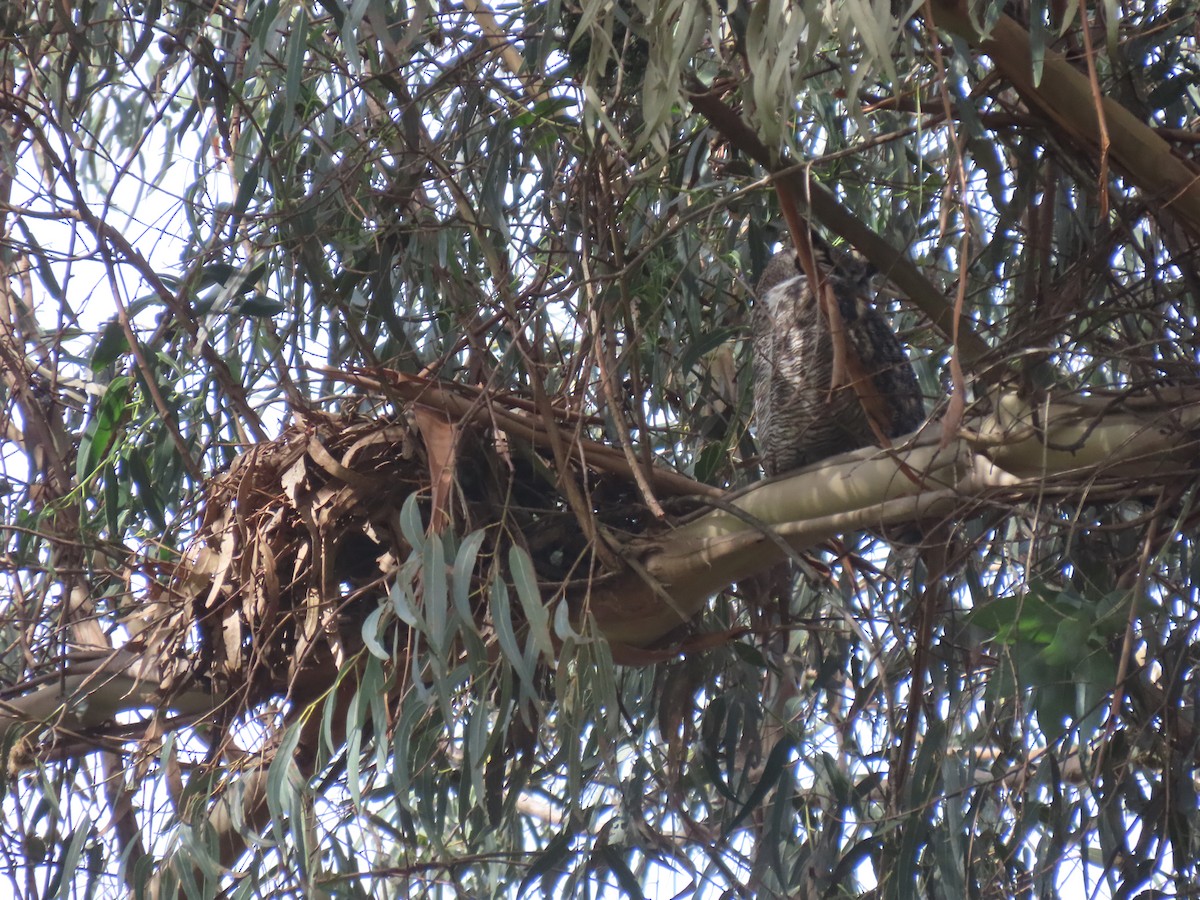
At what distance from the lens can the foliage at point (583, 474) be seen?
154 centimetres

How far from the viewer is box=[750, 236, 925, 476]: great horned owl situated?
2.21 m

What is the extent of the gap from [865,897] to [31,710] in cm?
124

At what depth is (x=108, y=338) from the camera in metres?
1.93

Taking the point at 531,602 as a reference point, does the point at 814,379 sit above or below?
above

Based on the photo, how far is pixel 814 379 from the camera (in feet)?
7.42

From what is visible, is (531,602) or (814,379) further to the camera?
(814,379)

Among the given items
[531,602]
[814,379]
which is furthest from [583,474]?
[814,379]

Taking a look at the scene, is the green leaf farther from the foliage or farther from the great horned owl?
the great horned owl

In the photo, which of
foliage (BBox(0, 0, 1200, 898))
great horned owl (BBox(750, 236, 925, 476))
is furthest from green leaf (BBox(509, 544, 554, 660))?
great horned owl (BBox(750, 236, 925, 476))

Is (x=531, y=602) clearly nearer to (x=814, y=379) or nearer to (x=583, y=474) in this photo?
(x=583, y=474)

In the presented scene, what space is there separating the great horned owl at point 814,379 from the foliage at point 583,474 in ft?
0.29

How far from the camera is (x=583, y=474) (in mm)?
1705

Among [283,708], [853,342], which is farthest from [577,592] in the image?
[853,342]

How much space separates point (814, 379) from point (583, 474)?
27.2 inches
